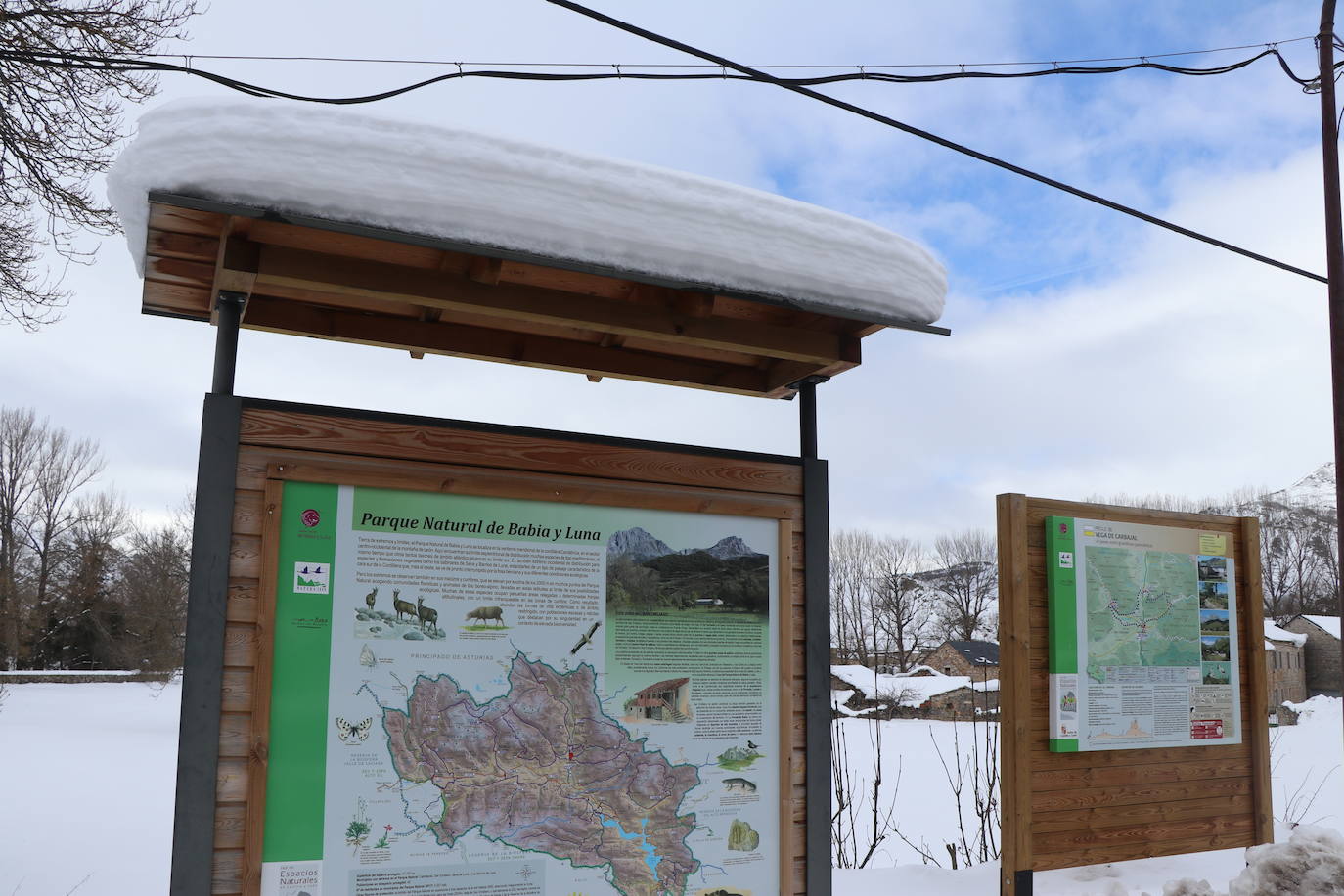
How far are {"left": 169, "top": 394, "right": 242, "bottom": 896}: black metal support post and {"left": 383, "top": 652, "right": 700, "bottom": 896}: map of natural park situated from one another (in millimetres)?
556

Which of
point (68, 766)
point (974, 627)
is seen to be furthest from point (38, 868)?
point (974, 627)

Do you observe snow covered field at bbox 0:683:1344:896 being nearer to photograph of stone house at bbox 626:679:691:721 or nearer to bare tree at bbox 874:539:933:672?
photograph of stone house at bbox 626:679:691:721

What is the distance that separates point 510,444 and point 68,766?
1332 centimetres

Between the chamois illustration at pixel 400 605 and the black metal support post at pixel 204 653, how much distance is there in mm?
525

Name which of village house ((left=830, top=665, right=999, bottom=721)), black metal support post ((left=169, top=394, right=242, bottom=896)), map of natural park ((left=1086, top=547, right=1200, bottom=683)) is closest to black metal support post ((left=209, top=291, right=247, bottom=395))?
black metal support post ((left=169, top=394, right=242, bottom=896))

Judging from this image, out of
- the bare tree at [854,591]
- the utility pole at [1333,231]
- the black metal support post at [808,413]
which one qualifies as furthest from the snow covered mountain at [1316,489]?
the black metal support post at [808,413]

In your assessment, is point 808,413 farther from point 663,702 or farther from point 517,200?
point 517,200

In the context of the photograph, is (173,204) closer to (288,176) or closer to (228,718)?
(288,176)

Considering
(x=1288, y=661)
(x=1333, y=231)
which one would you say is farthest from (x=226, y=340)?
(x=1288, y=661)

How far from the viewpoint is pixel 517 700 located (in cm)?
341

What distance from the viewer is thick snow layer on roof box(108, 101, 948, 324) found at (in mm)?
2719

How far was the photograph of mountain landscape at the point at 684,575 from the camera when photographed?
12.1 feet

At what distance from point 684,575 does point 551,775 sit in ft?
2.94

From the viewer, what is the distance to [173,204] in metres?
2.65
